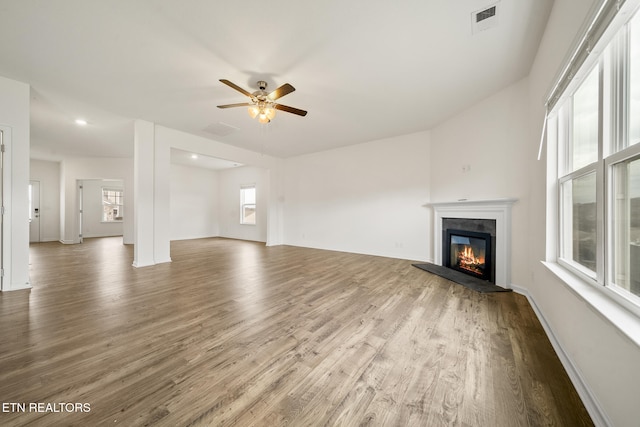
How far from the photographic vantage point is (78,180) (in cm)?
739

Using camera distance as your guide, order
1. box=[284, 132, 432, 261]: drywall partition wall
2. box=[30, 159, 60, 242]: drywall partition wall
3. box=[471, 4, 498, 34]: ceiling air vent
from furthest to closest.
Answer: box=[30, 159, 60, 242]: drywall partition wall
box=[284, 132, 432, 261]: drywall partition wall
box=[471, 4, 498, 34]: ceiling air vent

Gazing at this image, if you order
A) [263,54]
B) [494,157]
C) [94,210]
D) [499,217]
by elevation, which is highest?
[263,54]

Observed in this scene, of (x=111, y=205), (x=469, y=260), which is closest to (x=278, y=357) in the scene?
(x=469, y=260)

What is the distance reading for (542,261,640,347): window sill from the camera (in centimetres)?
93

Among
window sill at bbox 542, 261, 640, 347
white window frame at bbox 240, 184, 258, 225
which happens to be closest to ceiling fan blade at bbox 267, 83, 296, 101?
window sill at bbox 542, 261, 640, 347

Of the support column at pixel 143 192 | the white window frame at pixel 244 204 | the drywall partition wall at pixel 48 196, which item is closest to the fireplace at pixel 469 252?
the support column at pixel 143 192

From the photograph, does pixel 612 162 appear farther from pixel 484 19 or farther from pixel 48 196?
pixel 48 196

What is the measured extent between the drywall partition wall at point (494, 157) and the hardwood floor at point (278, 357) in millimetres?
1030

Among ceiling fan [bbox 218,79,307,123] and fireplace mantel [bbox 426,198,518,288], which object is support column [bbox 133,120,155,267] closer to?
ceiling fan [bbox 218,79,307,123]

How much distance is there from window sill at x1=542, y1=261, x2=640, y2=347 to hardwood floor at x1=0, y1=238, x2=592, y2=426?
0.59 metres

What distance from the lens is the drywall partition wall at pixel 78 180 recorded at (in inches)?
286

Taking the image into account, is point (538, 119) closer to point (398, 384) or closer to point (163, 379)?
point (398, 384)

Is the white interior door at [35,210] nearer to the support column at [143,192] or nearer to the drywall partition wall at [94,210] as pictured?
the drywall partition wall at [94,210]

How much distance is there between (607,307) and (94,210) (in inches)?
497
